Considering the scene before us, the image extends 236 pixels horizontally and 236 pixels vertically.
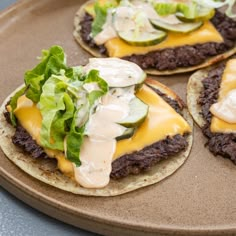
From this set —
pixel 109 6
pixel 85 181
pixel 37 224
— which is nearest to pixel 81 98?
pixel 85 181

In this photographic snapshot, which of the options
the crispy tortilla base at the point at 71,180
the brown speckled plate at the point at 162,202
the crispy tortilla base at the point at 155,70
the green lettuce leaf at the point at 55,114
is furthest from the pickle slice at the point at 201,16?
the green lettuce leaf at the point at 55,114

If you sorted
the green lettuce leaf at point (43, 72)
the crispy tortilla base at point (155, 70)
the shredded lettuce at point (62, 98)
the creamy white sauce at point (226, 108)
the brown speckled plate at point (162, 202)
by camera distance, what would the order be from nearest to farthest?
1. the brown speckled plate at point (162, 202)
2. the shredded lettuce at point (62, 98)
3. the green lettuce leaf at point (43, 72)
4. the creamy white sauce at point (226, 108)
5. the crispy tortilla base at point (155, 70)

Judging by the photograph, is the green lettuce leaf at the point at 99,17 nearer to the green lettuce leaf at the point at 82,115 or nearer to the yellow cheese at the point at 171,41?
the yellow cheese at the point at 171,41

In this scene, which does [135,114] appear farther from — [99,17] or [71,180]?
[99,17]

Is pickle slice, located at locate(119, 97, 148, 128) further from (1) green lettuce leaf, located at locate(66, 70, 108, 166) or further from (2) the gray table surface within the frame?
(2) the gray table surface

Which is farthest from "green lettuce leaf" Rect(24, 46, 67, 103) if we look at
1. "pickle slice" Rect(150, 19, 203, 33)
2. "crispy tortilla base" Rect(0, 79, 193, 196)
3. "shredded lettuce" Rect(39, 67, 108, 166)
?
"pickle slice" Rect(150, 19, 203, 33)

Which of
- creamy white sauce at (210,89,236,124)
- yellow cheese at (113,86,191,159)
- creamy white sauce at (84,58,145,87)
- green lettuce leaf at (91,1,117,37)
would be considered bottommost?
creamy white sauce at (210,89,236,124)
